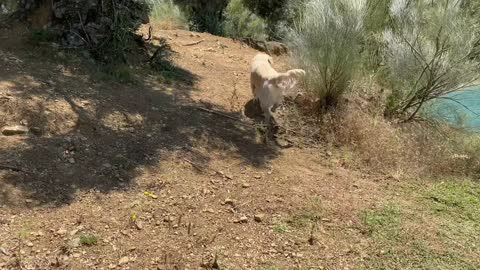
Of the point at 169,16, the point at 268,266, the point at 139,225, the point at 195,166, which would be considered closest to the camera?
the point at 268,266

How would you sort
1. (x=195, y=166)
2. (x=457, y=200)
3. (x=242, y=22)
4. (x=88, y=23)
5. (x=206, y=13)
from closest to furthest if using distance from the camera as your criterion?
1. (x=195, y=166)
2. (x=457, y=200)
3. (x=88, y=23)
4. (x=206, y=13)
5. (x=242, y=22)

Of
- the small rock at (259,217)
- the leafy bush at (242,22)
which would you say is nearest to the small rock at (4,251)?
the small rock at (259,217)

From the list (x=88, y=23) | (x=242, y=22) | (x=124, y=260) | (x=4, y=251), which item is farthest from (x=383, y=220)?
(x=242, y=22)

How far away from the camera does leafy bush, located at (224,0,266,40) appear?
13.2m

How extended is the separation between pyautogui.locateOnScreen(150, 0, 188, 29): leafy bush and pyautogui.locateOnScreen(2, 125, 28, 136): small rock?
23.0 feet

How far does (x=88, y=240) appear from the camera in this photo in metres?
2.98

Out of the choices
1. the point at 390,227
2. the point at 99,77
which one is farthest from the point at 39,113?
the point at 390,227

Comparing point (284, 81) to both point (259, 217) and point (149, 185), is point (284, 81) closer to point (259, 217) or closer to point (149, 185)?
point (259, 217)

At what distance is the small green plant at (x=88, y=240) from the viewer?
2.96 meters

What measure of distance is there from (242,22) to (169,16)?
2410 mm

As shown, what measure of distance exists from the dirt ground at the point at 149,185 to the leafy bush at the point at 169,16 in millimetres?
5811

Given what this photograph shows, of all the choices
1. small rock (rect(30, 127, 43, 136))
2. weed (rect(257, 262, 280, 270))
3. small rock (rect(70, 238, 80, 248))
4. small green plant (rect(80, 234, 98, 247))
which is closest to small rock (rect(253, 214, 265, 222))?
weed (rect(257, 262, 280, 270))

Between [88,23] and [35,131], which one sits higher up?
[88,23]

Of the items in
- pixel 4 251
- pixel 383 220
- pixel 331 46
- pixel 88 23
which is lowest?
pixel 4 251
